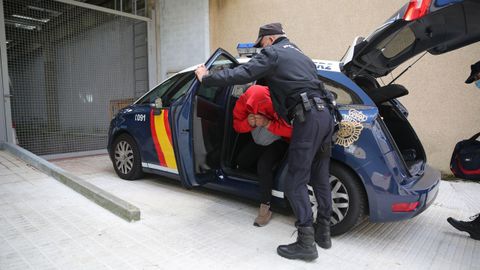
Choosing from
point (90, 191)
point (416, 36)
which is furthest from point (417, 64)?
point (90, 191)

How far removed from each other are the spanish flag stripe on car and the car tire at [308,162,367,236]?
1.84m

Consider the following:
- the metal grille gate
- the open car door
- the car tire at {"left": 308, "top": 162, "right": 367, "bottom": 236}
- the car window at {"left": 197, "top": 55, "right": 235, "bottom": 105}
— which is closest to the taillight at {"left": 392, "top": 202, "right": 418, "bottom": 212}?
Answer: the car tire at {"left": 308, "top": 162, "right": 367, "bottom": 236}

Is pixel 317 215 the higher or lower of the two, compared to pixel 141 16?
lower

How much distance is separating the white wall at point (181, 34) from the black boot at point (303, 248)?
579cm

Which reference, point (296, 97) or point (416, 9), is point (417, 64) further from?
point (296, 97)

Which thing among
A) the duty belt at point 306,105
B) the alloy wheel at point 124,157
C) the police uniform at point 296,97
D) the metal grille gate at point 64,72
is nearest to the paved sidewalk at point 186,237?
the police uniform at point 296,97

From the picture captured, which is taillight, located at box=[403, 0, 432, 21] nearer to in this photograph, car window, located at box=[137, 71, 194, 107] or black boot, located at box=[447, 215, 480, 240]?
black boot, located at box=[447, 215, 480, 240]

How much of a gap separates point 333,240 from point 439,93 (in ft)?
11.6

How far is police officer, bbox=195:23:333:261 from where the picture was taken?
2.43 meters

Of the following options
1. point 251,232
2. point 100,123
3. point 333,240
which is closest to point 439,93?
point 333,240

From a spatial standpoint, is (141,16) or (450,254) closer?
(450,254)

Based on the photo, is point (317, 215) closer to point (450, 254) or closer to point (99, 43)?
point (450, 254)

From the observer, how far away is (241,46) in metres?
3.73

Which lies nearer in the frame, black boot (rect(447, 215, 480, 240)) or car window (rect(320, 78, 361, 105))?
car window (rect(320, 78, 361, 105))
